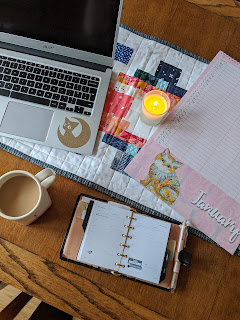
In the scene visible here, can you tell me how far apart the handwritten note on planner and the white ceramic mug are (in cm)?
21

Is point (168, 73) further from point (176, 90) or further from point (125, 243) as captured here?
point (125, 243)

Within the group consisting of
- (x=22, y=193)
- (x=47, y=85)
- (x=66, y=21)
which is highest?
(x=66, y=21)

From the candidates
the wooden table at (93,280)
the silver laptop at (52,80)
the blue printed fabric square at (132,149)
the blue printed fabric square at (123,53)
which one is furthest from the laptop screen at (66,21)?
the wooden table at (93,280)

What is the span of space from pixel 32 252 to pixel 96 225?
0.53 feet

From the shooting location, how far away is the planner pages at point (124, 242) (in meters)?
0.63

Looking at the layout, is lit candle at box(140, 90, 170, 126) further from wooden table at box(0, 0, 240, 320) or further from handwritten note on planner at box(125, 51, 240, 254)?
wooden table at box(0, 0, 240, 320)

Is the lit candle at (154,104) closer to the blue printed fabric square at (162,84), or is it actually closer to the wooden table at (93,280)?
the blue printed fabric square at (162,84)

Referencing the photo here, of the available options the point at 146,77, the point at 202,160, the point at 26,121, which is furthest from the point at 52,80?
the point at 202,160

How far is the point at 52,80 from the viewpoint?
2.36 feet

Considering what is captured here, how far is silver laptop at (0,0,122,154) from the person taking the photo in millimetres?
653

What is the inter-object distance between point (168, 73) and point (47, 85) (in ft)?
1.03

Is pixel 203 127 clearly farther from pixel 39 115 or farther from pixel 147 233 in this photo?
pixel 39 115

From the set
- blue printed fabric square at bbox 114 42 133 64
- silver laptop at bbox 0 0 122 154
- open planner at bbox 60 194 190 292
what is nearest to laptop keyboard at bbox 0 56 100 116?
silver laptop at bbox 0 0 122 154

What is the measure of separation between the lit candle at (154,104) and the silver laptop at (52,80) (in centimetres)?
11
